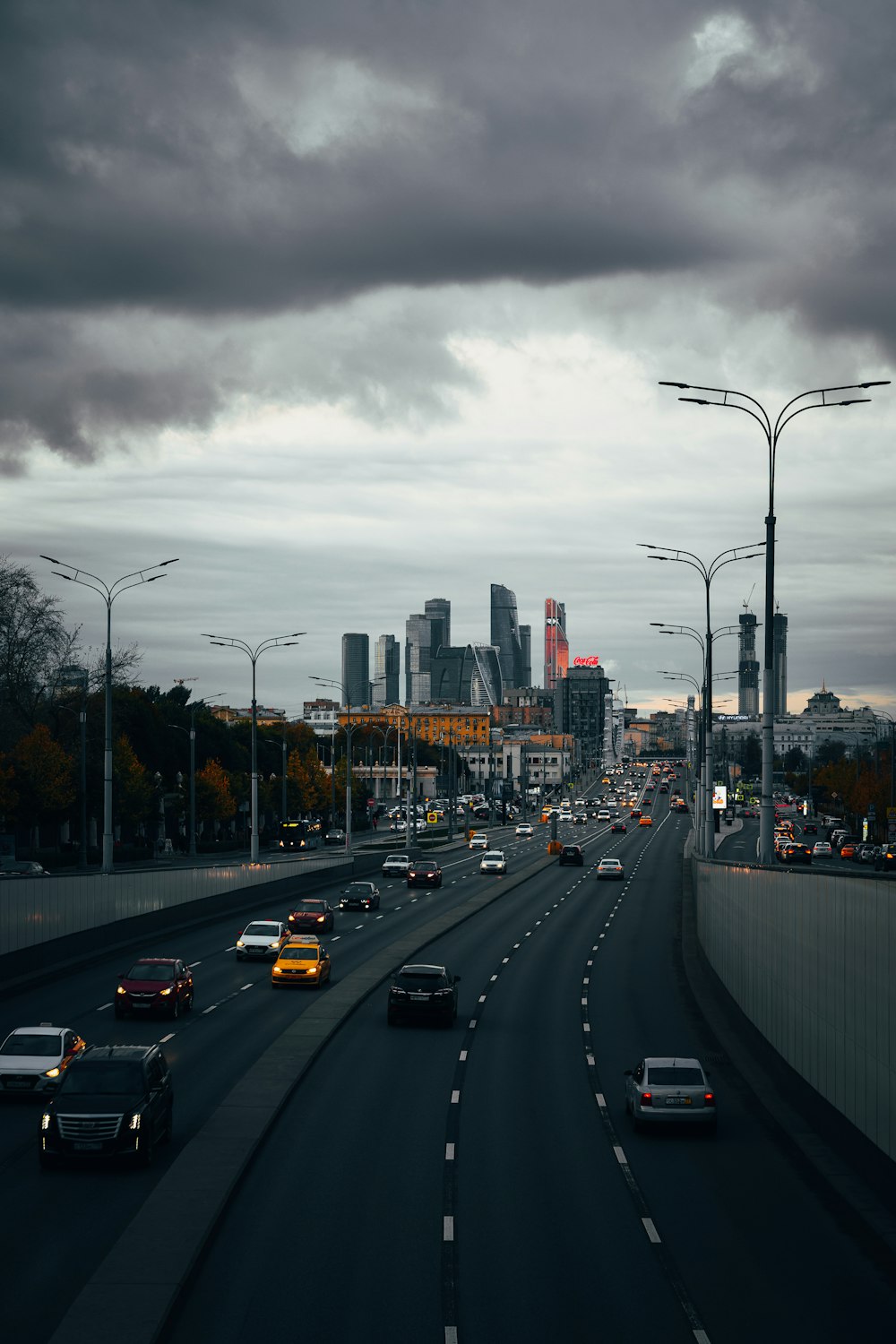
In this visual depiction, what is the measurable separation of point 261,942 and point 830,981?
94.1 feet

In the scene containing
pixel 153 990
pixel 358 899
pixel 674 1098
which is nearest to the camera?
pixel 674 1098

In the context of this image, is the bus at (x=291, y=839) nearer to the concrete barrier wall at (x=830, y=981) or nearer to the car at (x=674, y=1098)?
the concrete barrier wall at (x=830, y=981)

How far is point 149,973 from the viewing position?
1412 inches

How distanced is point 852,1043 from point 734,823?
144 meters

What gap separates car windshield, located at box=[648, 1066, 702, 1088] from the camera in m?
24.5

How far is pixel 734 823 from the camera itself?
162250mm

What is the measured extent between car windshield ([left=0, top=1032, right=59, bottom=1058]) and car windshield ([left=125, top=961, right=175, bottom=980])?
31.4 feet

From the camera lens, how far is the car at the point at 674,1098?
24.2 meters

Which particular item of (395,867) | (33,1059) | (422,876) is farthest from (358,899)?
(33,1059)

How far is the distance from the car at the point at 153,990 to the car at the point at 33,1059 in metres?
8.65

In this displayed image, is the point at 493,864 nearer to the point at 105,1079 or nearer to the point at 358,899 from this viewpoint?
the point at 358,899

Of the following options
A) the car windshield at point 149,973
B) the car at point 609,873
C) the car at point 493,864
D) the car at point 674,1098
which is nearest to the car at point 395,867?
the car at point 493,864

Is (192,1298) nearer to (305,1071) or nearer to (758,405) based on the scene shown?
(305,1071)

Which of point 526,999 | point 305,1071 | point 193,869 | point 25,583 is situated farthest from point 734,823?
point 305,1071
